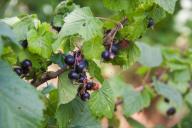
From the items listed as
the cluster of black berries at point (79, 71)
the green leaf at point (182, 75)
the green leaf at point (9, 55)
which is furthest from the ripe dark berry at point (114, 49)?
the green leaf at point (182, 75)

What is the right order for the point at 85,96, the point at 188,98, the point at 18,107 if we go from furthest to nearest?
Result: 1. the point at 188,98
2. the point at 85,96
3. the point at 18,107

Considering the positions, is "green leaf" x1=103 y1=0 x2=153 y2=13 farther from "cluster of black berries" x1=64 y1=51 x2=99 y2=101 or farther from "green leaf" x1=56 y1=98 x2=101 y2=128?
"green leaf" x1=56 y1=98 x2=101 y2=128

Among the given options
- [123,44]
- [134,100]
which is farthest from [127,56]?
[134,100]

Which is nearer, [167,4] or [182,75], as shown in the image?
[167,4]

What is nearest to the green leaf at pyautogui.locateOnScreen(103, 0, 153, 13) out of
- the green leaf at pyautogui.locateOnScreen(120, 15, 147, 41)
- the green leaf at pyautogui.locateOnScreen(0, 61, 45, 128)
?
the green leaf at pyautogui.locateOnScreen(120, 15, 147, 41)

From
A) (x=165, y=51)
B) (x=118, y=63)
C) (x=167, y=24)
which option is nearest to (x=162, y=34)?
(x=167, y=24)

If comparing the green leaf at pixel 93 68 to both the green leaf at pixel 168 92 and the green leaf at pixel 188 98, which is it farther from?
the green leaf at pixel 188 98

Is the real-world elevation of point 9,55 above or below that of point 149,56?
above

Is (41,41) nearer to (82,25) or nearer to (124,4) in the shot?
(82,25)
